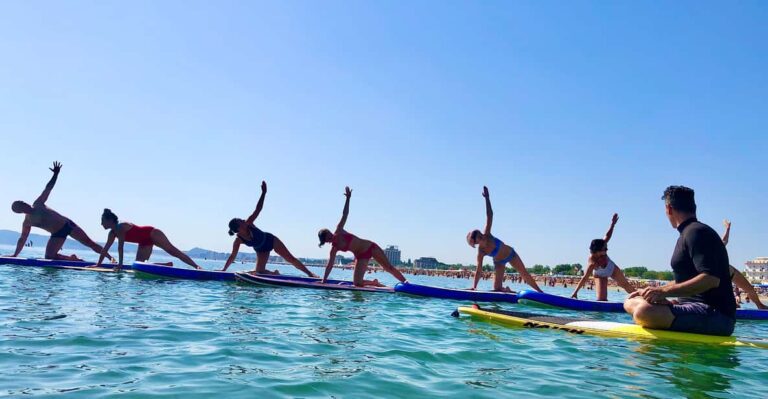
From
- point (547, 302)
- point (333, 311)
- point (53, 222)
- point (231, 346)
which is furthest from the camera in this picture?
point (53, 222)

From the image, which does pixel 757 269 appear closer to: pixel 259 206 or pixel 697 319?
pixel 259 206

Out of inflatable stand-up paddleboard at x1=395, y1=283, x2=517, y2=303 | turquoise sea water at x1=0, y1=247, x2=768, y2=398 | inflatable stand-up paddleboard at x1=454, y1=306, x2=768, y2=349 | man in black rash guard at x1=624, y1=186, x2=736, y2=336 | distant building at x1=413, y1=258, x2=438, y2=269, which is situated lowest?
turquoise sea water at x1=0, y1=247, x2=768, y2=398

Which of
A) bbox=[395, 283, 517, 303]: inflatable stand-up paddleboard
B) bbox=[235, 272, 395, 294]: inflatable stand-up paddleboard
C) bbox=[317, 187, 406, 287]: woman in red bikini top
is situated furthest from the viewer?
bbox=[235, 272, 395, 294]: inflatable stand-up paddleboard

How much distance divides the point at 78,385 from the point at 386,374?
232 centimetres

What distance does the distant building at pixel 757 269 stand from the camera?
130 metres

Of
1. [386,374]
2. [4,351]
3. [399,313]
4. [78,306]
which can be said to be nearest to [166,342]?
[4,351]

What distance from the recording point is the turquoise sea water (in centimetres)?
395

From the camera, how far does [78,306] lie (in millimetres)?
7836

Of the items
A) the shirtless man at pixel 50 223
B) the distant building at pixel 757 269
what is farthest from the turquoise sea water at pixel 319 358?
the distant building at pixel 757 269

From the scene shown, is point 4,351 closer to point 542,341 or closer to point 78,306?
point 78,306

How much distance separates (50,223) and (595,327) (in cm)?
1733

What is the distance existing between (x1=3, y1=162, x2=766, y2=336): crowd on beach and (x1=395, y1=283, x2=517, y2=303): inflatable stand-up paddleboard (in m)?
0.75

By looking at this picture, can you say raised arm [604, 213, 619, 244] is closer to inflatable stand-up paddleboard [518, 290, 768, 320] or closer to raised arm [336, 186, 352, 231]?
inflatable stand-up paddleboard [518, 290, 768, 320]

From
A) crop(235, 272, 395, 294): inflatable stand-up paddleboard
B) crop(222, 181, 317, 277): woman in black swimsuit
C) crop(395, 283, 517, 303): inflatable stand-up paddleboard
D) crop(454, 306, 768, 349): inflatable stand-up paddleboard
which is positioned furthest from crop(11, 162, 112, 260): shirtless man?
crop(454, 306, 768, 349): inflatable stand-up paddleboard
